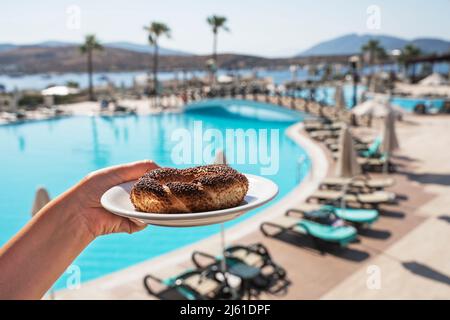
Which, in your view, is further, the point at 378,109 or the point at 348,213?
the point at 378,109

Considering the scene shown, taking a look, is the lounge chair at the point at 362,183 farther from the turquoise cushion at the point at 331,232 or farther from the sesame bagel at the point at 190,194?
the sesame bagel at the point at 190,194

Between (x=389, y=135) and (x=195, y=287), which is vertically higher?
(x=389, y=135)

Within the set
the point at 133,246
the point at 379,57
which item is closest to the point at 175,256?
the point at 133,246

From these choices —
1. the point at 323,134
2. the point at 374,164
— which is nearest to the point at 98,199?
the point at 374,164

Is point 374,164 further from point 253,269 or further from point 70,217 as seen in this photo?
point 70,217

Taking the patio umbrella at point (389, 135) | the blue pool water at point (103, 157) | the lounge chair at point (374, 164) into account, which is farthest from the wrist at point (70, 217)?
the lounge chair at point (374, 164)

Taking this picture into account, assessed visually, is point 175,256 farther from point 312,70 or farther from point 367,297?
point 312,70

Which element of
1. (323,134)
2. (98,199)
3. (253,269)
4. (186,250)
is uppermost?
(98,199)
